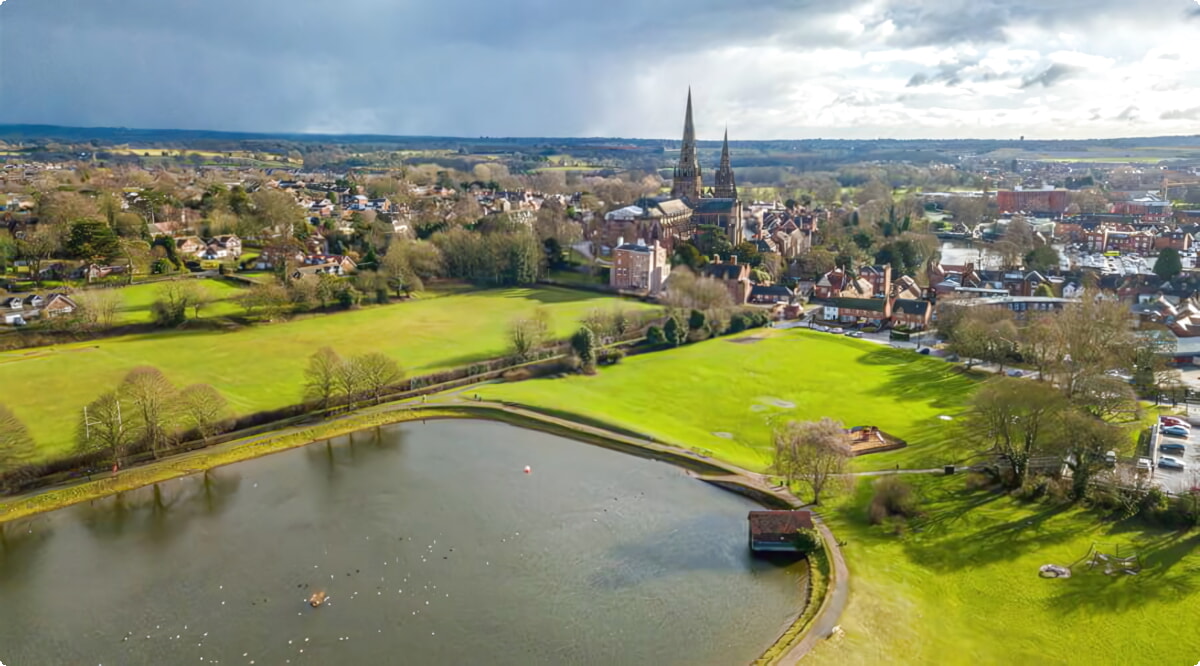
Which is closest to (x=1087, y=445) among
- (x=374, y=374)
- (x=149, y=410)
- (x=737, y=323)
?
(x=737, y=323)

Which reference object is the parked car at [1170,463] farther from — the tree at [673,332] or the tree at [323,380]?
the tree at [323,380]

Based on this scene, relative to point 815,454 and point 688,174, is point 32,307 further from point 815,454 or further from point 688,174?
point 688,174

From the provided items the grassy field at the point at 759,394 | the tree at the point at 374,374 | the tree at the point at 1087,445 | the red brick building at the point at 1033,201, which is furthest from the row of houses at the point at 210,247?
the red brick building at the point at 1033,201

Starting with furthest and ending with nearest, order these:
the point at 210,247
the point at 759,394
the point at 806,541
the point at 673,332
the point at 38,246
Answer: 1. the point at 210,247
2. the point at 38,246
3. the point at 673,332
4. the point at 759,394
5. the point at 806,541

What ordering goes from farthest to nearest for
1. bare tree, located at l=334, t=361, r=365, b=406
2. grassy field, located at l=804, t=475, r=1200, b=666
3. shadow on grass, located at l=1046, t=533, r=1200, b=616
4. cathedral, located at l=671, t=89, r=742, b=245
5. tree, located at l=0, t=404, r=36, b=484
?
cathedral, located at l=671, t=89, r=742, b=245 → bare tree, located at l=334, t=361, r=365, b=406 → tree, located at l=0, t=404, r=36, b=484 → shadow on grass, located at l=1046, t=533, r=1200, b=616 → grassy field, located at l=804, t=475, r=1200, b=666

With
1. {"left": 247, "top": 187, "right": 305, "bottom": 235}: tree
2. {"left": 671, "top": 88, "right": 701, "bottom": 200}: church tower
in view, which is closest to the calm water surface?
{"left": 247, "top": 187, "right": 305, "bottom": 235}: tree

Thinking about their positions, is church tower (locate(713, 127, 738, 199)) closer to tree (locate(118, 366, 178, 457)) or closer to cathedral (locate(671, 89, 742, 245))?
cathedral (locate(671, 89, 742, 245))
